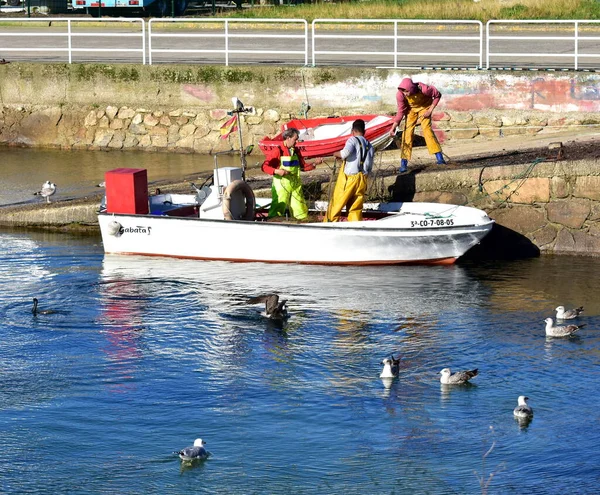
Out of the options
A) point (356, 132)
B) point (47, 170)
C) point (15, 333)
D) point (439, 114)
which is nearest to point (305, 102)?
point (439, 114)

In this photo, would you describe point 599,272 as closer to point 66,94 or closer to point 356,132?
point 356,132

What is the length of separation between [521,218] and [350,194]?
306cm

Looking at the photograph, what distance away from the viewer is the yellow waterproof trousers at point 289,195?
18.0m

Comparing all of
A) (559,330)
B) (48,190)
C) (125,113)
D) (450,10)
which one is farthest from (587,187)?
(450,10)

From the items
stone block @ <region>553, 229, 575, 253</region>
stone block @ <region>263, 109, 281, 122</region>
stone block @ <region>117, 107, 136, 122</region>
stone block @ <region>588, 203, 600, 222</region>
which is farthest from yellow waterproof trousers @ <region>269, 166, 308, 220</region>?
stone block @ <region>117, 107, 136, 122</region>

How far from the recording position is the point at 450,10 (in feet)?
119

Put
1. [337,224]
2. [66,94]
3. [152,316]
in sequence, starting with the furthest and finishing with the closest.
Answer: [66,94] < [337,224] < [152,316]

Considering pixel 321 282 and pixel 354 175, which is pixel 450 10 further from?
pixel 321 282

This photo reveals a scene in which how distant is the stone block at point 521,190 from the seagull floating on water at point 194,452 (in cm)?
921

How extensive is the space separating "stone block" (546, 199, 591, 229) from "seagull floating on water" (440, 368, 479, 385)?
258 inches

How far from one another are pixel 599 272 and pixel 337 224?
396 centimetres

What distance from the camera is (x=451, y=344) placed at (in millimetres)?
14219

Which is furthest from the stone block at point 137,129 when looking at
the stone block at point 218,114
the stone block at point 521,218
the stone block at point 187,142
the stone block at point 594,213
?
the stone block at point 594,213

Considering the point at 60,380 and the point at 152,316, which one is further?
the point at 152,316
